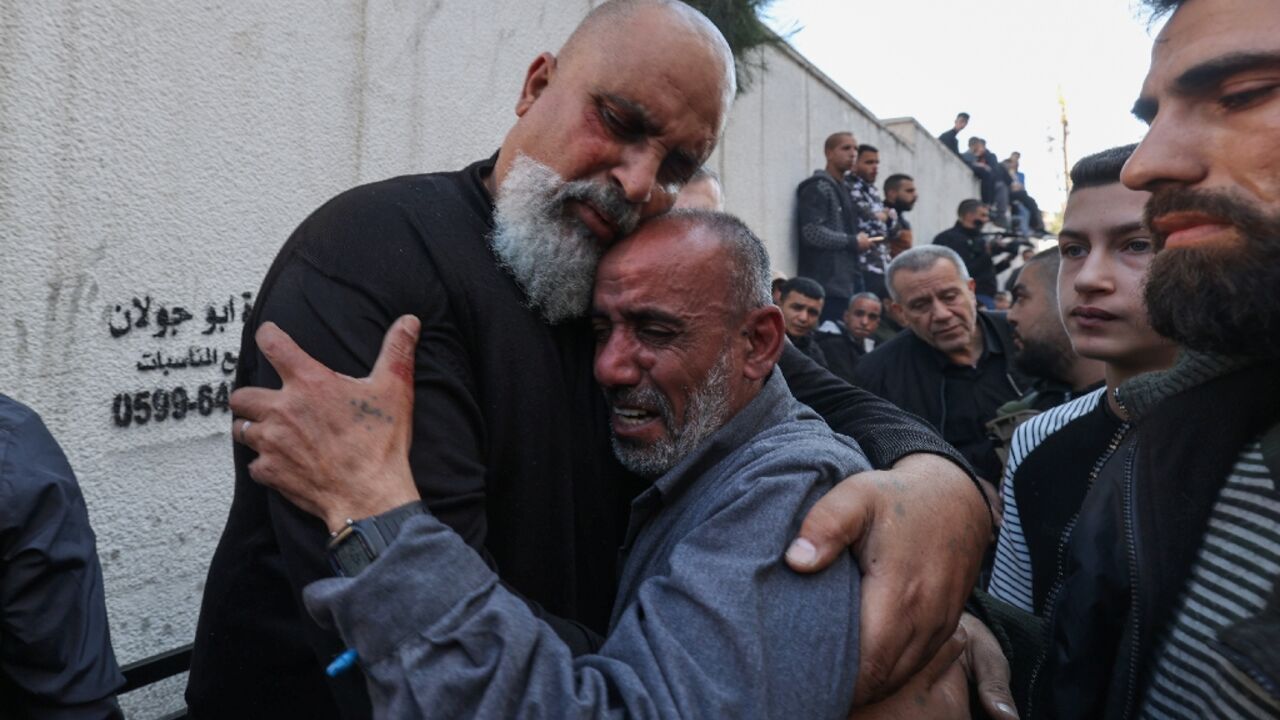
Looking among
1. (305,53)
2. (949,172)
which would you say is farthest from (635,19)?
(949,172)

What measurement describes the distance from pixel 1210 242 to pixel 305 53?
11.9 ft

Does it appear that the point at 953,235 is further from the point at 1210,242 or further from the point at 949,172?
the point at 1210,242

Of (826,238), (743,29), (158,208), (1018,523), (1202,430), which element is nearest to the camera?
(1202,430)

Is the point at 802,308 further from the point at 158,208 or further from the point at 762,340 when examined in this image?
the point at 762,340

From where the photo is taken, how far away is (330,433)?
1.19m

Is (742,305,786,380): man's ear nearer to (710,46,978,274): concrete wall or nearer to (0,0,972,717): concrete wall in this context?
(0,0,972,717): concrete wall

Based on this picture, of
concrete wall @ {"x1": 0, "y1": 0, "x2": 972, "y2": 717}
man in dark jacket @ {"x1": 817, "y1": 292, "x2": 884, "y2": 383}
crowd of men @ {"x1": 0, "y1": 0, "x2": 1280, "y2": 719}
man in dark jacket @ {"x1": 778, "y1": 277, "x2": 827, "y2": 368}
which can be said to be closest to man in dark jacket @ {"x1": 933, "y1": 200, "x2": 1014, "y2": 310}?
man in dark jacket @ {"x1": 817, "y1": 292, "x2": 884, "y2": 383}

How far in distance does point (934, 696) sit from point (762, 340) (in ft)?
2.47

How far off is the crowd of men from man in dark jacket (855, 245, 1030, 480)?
232cm

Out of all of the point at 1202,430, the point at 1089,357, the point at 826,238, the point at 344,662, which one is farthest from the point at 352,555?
the point at 826,238

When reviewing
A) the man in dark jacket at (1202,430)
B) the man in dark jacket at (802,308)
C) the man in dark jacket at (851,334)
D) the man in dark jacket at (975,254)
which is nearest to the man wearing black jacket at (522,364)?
the man in dark jacket at (1202,430)

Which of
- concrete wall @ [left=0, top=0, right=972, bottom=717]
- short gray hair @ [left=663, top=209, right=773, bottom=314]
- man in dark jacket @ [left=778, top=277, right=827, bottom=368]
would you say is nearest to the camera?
short gray hair @ [left=663, top=209, right=773, bottom=314]

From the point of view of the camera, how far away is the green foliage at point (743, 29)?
258 inches

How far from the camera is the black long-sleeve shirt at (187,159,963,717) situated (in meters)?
1.30
